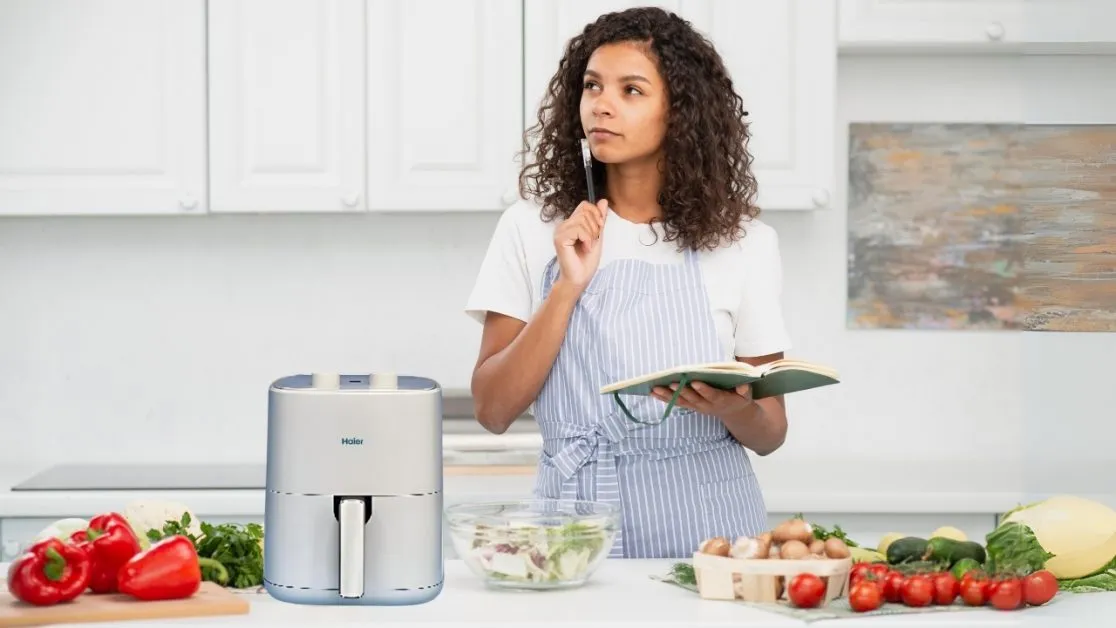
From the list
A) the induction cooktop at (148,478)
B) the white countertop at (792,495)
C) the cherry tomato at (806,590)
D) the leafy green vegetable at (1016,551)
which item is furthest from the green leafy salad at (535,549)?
the induction cooktop at (148,478)

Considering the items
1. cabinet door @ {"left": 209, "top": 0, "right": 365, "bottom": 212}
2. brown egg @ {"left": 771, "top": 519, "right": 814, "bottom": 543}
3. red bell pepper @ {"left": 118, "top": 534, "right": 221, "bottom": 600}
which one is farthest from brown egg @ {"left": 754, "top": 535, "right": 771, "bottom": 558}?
cabinet door @ {"left": 209, "top": 0, "right": 365, "bottom": 212}

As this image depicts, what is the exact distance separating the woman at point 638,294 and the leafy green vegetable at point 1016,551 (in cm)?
48

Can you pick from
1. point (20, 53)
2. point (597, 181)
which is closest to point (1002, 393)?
point (597, 181)

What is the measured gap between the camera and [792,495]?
2.89 meters

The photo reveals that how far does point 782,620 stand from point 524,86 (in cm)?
192

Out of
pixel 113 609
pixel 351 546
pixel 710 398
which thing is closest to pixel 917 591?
pixel 710 398

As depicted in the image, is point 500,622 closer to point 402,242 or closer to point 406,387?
point 406,387

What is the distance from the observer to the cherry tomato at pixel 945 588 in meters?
1.38

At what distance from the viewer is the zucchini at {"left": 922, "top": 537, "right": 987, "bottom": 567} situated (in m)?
1.46

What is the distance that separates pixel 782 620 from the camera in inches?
51.7

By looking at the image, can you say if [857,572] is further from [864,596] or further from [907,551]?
[907,551]

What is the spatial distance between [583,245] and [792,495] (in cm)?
121

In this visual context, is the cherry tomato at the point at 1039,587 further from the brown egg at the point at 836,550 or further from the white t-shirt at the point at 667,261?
the white t-shirt at the point at 667,261

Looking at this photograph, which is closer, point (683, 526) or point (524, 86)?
point (683, 526)
